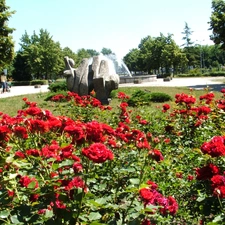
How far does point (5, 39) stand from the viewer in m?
30.9

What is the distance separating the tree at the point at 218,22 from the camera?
24.8 metres

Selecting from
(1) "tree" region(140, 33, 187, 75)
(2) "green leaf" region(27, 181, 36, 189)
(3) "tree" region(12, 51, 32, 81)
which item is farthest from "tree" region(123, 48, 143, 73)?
(2) "green leaf" region(27, 181, 36, 189)

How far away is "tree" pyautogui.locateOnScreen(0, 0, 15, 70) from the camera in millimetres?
30859

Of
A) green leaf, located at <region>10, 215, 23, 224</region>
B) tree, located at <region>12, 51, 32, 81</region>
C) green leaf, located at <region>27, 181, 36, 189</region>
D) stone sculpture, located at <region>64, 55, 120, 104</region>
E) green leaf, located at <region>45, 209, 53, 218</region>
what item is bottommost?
green leaf, located at <region>45, 209, 53, 218</region>

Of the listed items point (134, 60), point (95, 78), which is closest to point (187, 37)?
point (134, 60)

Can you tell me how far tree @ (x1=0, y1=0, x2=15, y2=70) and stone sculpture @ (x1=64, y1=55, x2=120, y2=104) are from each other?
1819 cm

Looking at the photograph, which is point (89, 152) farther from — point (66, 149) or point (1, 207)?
point (1, 207)

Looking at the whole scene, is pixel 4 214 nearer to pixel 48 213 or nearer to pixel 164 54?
pixel 48 213

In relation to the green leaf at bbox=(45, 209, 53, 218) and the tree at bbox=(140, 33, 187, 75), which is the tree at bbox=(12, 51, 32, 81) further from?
the green leaf at bbox=(45, 209, 53, 218)

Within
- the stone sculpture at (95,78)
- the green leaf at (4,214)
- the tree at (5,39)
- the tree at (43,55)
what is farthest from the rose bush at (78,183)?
the tree at (43,55)

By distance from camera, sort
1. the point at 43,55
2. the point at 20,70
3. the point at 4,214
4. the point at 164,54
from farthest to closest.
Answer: the point at 20,70
the point at 164,54
the point at 43,55
the point at 4,214

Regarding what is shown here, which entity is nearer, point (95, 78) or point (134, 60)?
point (95, 78)

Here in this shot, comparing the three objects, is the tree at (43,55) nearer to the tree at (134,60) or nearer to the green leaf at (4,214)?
the tree at (134,60)

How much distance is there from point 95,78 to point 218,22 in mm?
15652
